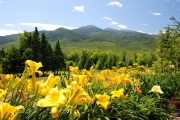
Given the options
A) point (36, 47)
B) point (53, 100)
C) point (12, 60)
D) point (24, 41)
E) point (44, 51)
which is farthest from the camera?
point (44, 51)

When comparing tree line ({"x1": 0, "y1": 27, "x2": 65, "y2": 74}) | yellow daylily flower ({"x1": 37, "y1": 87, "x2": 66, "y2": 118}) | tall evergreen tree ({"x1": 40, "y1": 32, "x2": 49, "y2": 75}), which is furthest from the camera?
tall evergreen tree ({"x1": 40, "y1": 32, "x2": 49, "y2": 75})

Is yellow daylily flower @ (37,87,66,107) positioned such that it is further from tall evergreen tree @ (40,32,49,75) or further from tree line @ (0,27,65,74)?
tall evergreen tree @ (40,32,49,75)

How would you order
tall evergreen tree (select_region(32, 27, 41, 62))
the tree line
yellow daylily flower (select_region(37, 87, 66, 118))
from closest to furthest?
yellow daylily flower (select_region(37, 87, 66, 118)) → the tree line → tall evergreen tree (select_region(32, 27, 41, 62))

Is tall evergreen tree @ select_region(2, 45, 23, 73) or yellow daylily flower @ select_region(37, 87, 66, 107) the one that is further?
tall evergreen tree @ select_region(2, 45, 23, 73)

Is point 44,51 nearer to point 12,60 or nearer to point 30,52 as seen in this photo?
point 30,52

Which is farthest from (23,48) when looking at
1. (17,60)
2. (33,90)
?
(33,90)

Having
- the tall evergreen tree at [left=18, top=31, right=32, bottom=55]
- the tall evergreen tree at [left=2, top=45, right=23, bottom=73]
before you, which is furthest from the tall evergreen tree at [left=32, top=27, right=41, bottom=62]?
the tall evergreen tree at [left=2, top=45, right=23, bottom=73]

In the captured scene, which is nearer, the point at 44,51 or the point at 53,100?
the point at 53,100

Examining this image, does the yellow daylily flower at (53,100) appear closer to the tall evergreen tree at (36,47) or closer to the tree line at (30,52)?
the tree line at (30,52)

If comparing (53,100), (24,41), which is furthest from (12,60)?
(53,100)

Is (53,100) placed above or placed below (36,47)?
above

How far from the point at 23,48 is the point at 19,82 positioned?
35.7 metres

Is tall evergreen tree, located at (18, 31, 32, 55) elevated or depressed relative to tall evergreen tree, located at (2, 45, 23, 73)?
elevated

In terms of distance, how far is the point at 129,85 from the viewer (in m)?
4.33
